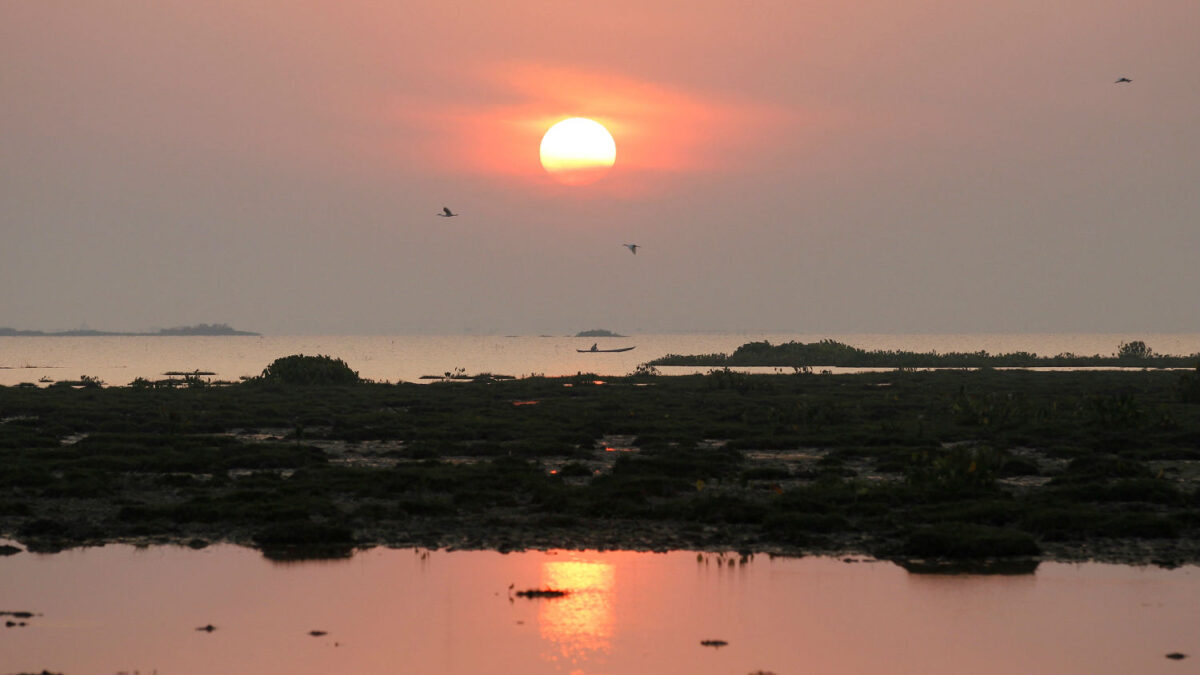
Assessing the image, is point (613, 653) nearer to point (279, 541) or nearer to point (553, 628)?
point (553, 628)

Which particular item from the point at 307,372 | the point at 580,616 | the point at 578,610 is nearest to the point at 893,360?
the point at 307,372

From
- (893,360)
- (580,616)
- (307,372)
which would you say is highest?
(893,360)

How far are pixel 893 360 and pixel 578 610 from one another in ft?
394

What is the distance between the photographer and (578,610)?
57.7ft

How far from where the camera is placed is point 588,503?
26.7 metres

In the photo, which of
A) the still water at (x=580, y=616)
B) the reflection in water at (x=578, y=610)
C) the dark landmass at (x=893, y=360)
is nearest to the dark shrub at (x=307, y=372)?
the dark landmass at (x=893, y=360)

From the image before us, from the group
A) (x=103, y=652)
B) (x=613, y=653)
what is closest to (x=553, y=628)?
(x=613, y=653)

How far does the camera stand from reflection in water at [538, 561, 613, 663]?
15758 millimetres

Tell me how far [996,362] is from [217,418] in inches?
3911

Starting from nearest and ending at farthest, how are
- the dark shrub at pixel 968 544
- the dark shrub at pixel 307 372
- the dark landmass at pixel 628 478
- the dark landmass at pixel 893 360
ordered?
the dark shrub at pixel 968 544
the dark landmass at pixel 628 478
the dark shrub at pixel 307 372
the dark landmass at pixel 893 360

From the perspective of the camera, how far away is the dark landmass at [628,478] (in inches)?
925

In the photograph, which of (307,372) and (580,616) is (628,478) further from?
(307,372)

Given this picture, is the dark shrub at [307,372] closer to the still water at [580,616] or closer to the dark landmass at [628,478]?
the dark landmass at [628,478]

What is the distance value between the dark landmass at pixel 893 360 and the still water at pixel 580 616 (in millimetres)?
101696
